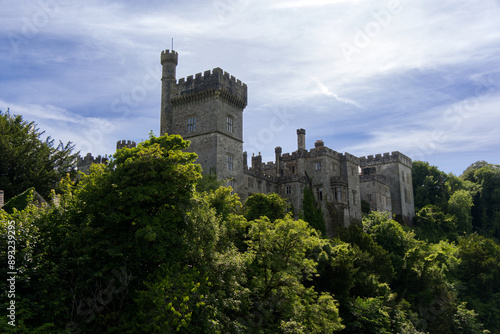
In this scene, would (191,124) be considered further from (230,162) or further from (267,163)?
(267,163)

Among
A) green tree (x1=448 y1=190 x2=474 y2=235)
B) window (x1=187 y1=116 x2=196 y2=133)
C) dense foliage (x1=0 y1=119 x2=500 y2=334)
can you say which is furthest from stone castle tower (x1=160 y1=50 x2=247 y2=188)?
green tree (x1=448 y1=190 x2=474 y2=235)

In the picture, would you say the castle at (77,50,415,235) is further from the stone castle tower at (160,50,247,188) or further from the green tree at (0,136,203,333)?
the green tree at (0,136,203,333)

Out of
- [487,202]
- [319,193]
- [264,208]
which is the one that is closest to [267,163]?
[319,193]

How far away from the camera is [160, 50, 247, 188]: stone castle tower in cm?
4559

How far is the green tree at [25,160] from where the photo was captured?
128ft

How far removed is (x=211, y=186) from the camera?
40.6 metres

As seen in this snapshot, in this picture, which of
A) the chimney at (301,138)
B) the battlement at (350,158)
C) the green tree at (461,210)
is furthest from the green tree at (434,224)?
the chimney at (301,138)

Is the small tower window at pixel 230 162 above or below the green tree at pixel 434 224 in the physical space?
above

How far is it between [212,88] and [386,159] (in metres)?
40.7

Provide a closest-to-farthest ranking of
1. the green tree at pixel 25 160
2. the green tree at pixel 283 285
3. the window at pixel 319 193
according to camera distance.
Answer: the green tree at pixel 283 285 → the green tree at pixel 25 160 → the window at pixel 319 193

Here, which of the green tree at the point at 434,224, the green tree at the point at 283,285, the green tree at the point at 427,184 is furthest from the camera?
the green tree at the point at 427,184

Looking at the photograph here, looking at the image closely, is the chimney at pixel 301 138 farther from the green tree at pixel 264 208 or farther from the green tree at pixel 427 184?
the green tree at pixel 427 184

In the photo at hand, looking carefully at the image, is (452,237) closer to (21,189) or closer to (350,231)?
(350,231)

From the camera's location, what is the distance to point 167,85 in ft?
165
